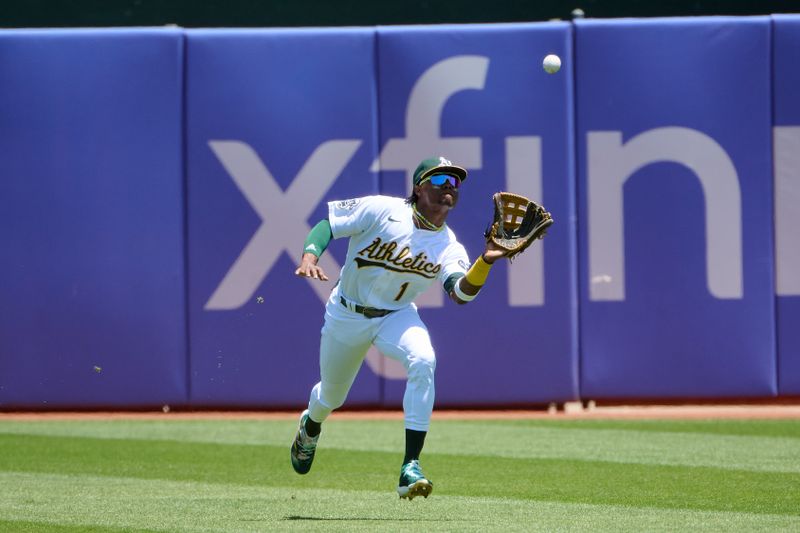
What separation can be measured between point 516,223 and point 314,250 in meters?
1.00

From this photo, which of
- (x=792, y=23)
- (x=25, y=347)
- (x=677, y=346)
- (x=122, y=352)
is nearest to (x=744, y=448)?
(x=677, y=346)

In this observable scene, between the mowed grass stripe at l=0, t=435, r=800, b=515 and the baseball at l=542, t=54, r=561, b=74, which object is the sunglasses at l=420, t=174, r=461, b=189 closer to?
the mowed grass stripe at l=0, t=435, r=800, b=515

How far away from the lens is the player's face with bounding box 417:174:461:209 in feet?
22.8

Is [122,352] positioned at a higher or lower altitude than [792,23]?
lower

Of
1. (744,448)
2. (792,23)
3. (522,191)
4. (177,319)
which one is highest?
(792,23)

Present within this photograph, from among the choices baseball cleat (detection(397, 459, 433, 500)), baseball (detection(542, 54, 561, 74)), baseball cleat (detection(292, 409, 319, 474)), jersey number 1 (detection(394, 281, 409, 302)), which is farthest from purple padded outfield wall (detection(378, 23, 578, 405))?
baseball cleat (detection(397, 459, 433, 500))

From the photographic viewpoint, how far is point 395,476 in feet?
27.0

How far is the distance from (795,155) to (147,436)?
6.06 m

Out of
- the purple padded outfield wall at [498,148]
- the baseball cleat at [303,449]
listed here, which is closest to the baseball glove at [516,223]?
the baseball cleat at [303,449]

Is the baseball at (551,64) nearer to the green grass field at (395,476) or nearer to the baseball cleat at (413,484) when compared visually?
the green grass field at (395,476)

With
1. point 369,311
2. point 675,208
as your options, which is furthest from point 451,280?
point 675,208

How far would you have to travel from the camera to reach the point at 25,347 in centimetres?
1193

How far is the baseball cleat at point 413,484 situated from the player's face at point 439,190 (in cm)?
141

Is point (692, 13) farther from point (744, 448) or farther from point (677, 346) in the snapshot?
point (744, 448)
